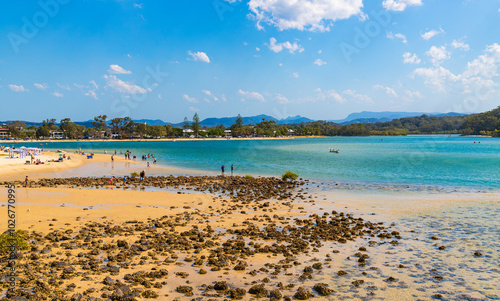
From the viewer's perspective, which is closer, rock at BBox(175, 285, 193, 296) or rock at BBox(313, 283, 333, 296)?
rock at BBox(175, 285, 193, 296)

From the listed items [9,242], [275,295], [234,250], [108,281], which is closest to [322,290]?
[275,295]

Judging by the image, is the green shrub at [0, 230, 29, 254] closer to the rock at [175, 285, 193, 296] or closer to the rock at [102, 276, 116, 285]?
the rock at [102, 276, 116, 285]

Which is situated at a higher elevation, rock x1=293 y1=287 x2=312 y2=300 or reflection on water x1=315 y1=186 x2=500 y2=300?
rock x1=293 y1=287 x2=312 y2=300

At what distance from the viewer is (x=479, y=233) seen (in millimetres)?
17797

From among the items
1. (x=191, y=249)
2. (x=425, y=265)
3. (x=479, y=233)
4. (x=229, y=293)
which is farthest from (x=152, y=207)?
(x=479, y=233)

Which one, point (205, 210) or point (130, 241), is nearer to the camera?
point (130, 241)

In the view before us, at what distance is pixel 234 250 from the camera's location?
14250 mm

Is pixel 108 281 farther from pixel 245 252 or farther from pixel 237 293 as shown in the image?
pixel 245 252

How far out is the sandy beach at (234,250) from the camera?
1076cm

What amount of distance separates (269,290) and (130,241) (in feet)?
25.5

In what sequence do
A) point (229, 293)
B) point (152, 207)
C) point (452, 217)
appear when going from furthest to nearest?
point (152, 207) → point (452, 217) → point (229, 293)

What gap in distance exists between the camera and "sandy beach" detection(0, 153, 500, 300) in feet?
35.3

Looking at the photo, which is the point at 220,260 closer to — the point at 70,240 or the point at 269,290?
the point at 269,290

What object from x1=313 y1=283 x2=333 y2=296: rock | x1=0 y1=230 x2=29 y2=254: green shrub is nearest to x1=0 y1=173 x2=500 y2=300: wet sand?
x1=313 y1=283 x2=333 y2=296: rock
